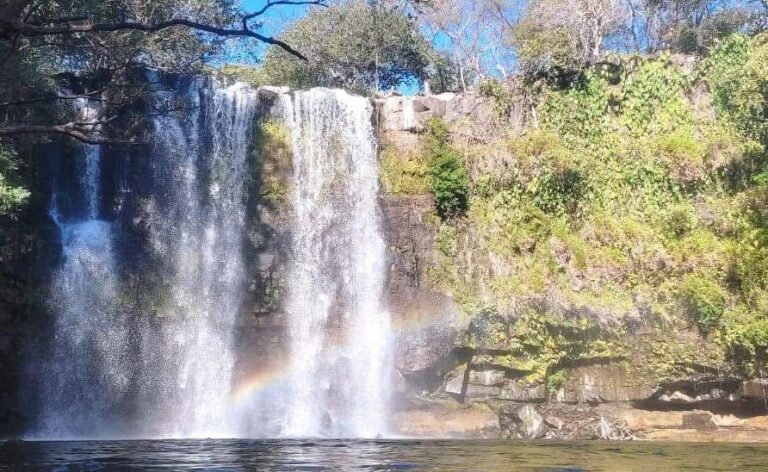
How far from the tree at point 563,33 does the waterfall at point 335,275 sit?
5.68 m

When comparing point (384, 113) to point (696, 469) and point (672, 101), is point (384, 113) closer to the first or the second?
point (672, 101)

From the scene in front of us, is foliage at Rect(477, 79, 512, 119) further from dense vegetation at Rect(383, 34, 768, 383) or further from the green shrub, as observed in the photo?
the green shrub

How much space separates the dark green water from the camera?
1036 cm

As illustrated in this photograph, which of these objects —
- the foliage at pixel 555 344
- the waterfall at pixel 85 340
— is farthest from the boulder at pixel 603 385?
the waterfall at pixel 85 340

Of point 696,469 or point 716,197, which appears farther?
point 716,197

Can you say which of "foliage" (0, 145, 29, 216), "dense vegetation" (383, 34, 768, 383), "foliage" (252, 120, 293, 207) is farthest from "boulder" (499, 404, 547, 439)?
"foliage" (0, 145, 29, 216)

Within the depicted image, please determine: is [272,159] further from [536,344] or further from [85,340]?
[536,344]

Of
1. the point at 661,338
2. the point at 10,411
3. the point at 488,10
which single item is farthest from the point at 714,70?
the point at 10,411

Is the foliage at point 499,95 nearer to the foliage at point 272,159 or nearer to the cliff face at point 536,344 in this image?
the cliff face at point 536,344

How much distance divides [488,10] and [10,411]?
24.7 metres

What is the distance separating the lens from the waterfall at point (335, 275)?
1973 centimetres

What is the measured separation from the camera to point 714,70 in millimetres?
22172

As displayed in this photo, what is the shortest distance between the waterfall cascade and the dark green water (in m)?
3.48

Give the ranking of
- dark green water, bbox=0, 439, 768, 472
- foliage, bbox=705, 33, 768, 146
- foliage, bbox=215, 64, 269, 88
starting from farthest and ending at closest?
foliage, bbox=215, 64, 269, 88
foliage, bbox=705, 33, 768, 146
dark green water, bbox=0, 439, 768, 472
